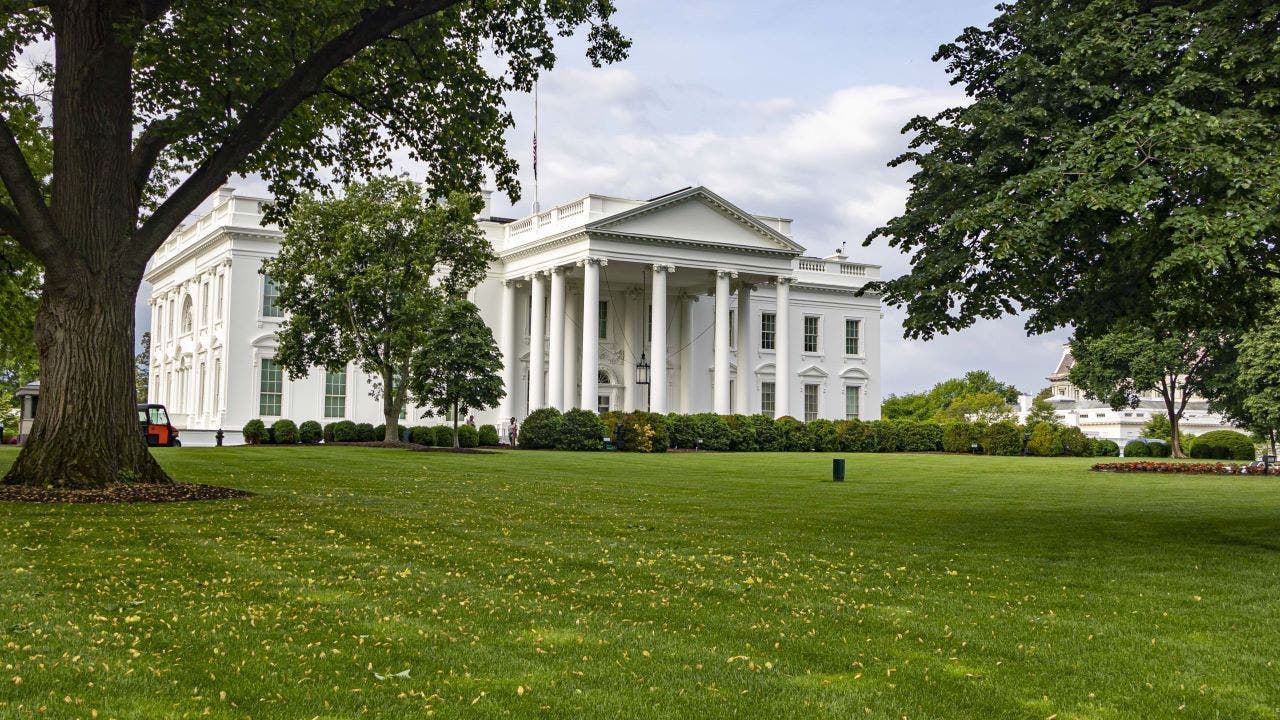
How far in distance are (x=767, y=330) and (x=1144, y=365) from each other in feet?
68.1

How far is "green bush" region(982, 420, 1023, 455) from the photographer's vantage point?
5344 centimetres

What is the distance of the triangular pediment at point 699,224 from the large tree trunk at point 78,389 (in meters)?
34.7

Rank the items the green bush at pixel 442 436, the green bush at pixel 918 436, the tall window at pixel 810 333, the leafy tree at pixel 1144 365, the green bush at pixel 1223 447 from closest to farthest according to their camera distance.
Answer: the green bush at pixel 442 436 → the green bush at pixel 1223 447 → the green bush at pixel 918 436 → the leafy tree at pixel 1144 365 → the tall window at pixel 810 333

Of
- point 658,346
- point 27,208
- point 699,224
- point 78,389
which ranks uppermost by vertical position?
point 699,224

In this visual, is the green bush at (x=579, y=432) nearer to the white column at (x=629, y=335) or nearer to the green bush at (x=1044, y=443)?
the white column at (x=629, y=335)

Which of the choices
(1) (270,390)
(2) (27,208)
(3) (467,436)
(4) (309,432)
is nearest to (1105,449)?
(3) (467,436)

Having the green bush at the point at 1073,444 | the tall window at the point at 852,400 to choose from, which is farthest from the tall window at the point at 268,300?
the green bush at the point at 1073,444

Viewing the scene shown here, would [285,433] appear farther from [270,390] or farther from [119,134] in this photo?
[119,134]

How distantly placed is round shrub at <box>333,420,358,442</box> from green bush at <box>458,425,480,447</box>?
4955mm

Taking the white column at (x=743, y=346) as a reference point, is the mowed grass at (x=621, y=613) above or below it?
below

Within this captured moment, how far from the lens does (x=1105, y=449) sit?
186 feet

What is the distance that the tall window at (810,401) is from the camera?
220 feet

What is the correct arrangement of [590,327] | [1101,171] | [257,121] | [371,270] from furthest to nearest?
1. [590,327]
2. [371,270]
3. [257,121]
4. [1101,171]

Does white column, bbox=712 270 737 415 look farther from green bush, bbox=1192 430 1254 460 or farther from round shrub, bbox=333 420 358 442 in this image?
green bush, bbox=1192 430 1254 460
